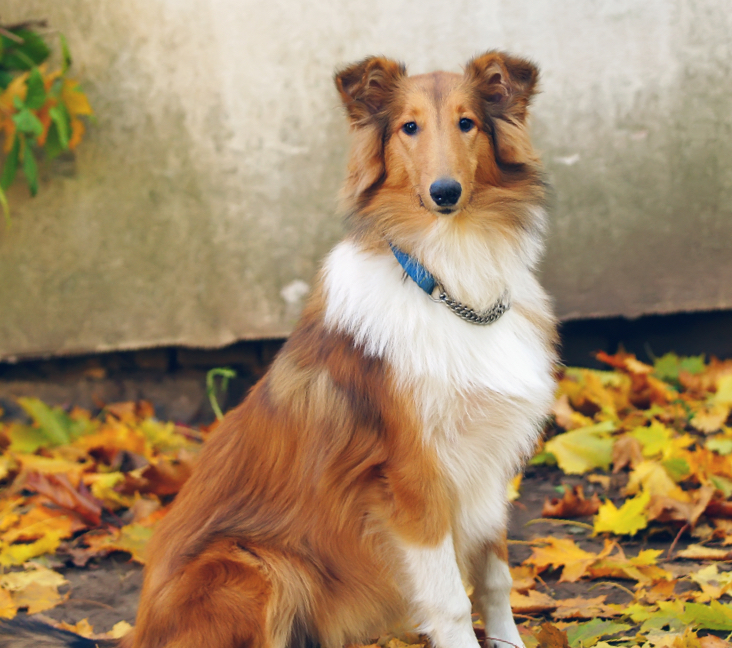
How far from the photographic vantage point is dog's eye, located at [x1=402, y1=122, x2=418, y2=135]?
8.26 ft

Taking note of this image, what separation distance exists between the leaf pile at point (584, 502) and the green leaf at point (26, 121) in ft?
5.12

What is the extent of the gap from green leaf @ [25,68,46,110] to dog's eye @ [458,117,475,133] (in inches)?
105

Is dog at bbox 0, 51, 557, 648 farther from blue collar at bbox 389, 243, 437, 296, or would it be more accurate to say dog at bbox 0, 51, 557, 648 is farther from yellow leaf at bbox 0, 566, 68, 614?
yellow leaf at bbox 0, 566, 68, 614

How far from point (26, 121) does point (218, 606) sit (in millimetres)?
2908

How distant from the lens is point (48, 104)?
163 inches

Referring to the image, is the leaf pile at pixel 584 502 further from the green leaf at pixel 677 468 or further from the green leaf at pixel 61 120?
the green leaf at pixel 61 120

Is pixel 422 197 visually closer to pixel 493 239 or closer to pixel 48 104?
pixel 493 239

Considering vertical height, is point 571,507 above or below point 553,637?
below

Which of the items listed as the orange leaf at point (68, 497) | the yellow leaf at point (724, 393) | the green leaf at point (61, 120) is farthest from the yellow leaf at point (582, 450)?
the green leaf at point (61, 120)

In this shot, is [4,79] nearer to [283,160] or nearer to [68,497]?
[283,160]

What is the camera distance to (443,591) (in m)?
2.27

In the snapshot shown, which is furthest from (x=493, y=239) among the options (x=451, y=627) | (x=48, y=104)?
(x=48, y=104)

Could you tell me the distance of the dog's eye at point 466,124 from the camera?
8.26 ft

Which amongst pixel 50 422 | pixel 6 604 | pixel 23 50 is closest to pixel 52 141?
pixel 23 50
